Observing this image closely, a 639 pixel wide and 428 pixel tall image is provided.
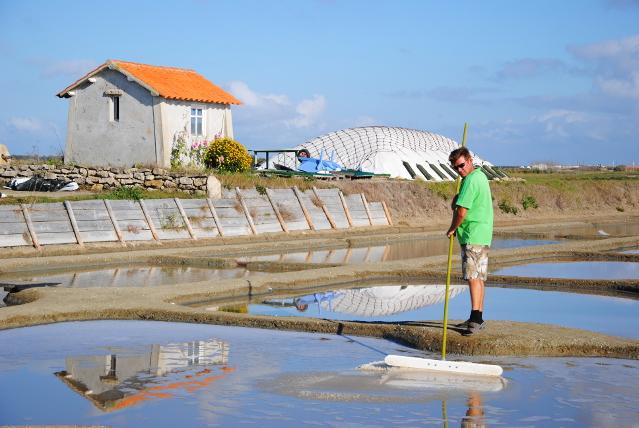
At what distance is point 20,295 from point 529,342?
7686 millimetres

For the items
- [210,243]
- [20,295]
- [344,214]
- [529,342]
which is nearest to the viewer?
[529,342]

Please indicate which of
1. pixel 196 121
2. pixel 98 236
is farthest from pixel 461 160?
pixel 196 121

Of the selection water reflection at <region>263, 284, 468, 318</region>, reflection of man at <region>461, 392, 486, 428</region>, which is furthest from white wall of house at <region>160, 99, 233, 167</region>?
reflection of man at <region>461, 392, 486, 428</region>

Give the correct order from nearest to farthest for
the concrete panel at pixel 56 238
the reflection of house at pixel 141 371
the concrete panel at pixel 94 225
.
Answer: the reflection of house at pixel 141 371
the concrete panel at pixel 56 238
the concrete panel at pixel 94 225

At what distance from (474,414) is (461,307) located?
6760mm

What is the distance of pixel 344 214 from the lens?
32.2 m

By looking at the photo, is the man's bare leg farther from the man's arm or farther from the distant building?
the distant building

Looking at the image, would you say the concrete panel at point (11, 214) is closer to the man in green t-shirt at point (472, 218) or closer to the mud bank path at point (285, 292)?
the mud bank path at point (285, 292)

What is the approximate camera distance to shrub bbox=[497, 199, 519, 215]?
4256cm

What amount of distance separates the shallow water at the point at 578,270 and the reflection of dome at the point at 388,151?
28149 millimetres

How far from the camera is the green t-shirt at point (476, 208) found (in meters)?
10.3

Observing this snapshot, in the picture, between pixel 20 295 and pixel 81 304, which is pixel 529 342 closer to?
pixel 81 304

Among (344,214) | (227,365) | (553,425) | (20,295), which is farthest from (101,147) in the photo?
(553,425)

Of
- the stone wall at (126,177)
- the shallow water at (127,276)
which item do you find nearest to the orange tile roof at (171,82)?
the stone wall at (126,177)
